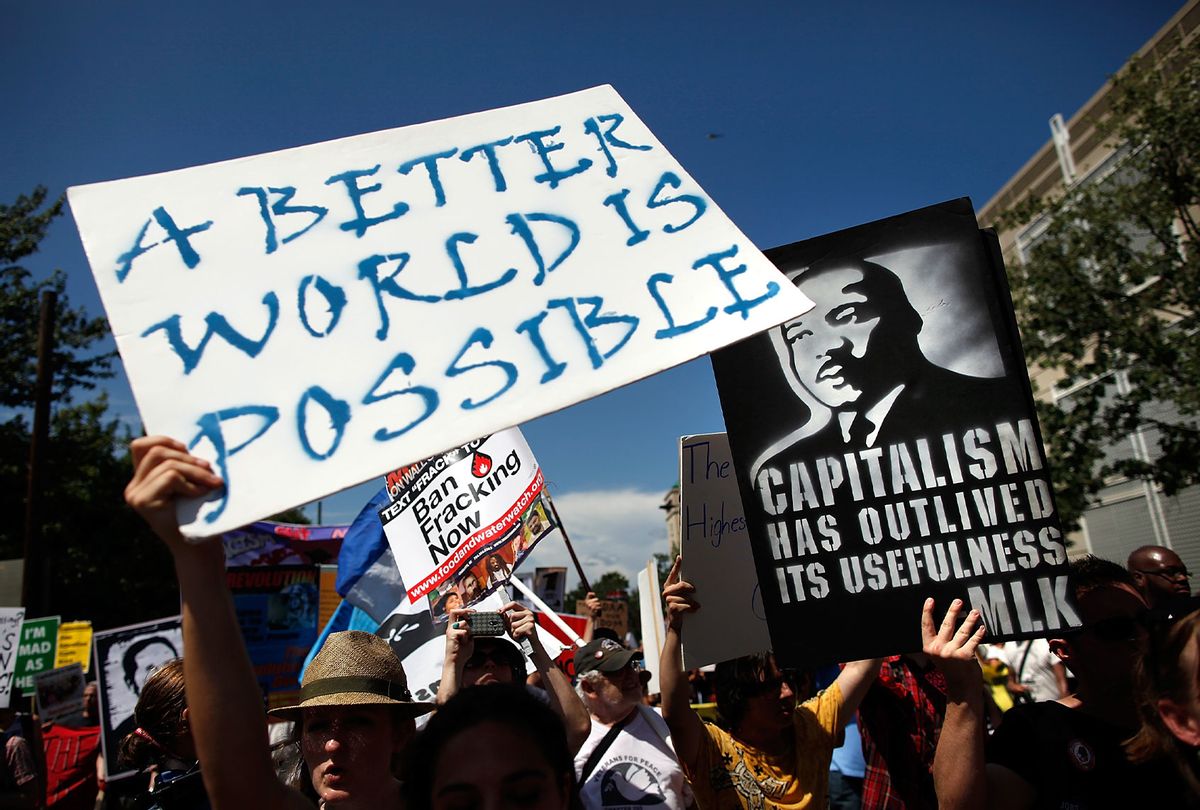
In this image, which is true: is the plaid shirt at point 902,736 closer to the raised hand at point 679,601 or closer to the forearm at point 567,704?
the raised hand at point 679,601

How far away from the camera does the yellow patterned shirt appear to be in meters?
2.86

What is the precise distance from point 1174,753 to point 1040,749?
0.45m

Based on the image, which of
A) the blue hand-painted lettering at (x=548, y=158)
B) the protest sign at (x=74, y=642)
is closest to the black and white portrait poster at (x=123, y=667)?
the blue hand-painted lettering at (x=548, y=158)

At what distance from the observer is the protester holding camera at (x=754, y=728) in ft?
9.18

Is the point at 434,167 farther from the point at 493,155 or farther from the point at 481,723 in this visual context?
the point at 481,723

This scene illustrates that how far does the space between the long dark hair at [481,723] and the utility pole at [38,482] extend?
1253 centimetres

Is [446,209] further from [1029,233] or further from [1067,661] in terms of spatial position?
[1029,233]

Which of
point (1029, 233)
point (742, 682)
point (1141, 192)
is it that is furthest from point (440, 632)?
point (1029, 233)

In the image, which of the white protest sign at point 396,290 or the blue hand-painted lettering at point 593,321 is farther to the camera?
the blue hand-painted lettering at point 593,321

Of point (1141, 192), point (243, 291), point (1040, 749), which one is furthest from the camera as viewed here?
point (1141, 192)

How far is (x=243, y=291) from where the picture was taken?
157 cm

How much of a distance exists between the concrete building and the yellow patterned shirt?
22.7 meters

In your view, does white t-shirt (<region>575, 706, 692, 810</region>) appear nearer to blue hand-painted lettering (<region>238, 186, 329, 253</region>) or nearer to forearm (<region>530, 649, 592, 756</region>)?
forearm (<region>530, 649, 592, 756</region>)

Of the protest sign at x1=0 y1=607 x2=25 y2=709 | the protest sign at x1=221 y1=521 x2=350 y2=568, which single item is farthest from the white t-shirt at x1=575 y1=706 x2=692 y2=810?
the protest sign at x1=0 y1=607 x2=25 y2=709
